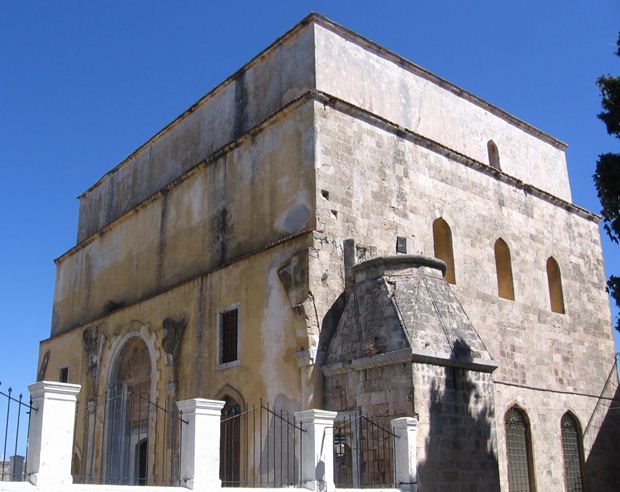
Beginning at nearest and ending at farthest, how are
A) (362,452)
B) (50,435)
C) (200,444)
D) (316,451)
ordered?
(50,435), (200,444), (316,451), (362,452)

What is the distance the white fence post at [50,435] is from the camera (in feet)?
22.3

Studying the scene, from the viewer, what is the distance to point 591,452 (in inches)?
622

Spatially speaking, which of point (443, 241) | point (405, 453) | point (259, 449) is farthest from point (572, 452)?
point (405, 453)

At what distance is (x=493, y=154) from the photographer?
17453mm

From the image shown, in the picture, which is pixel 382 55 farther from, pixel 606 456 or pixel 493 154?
pixel 606 456

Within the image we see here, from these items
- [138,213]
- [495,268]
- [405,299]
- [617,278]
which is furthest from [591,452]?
[138,213]

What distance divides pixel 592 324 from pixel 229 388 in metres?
8.97

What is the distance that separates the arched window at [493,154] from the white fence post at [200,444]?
36.7 ft

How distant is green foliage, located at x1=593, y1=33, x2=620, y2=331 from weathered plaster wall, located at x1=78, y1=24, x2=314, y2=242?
211 inches

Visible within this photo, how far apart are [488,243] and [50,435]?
10.8 metres

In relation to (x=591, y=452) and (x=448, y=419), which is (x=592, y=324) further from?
(x=448, y=419)

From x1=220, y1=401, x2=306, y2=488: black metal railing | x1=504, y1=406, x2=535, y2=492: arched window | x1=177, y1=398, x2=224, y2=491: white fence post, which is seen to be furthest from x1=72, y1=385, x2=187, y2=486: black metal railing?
x1=177, y1=398, x2=224, y2=491: white fence post

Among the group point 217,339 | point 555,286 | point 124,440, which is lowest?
point 124,440

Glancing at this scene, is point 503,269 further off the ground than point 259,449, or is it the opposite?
point 503,269
